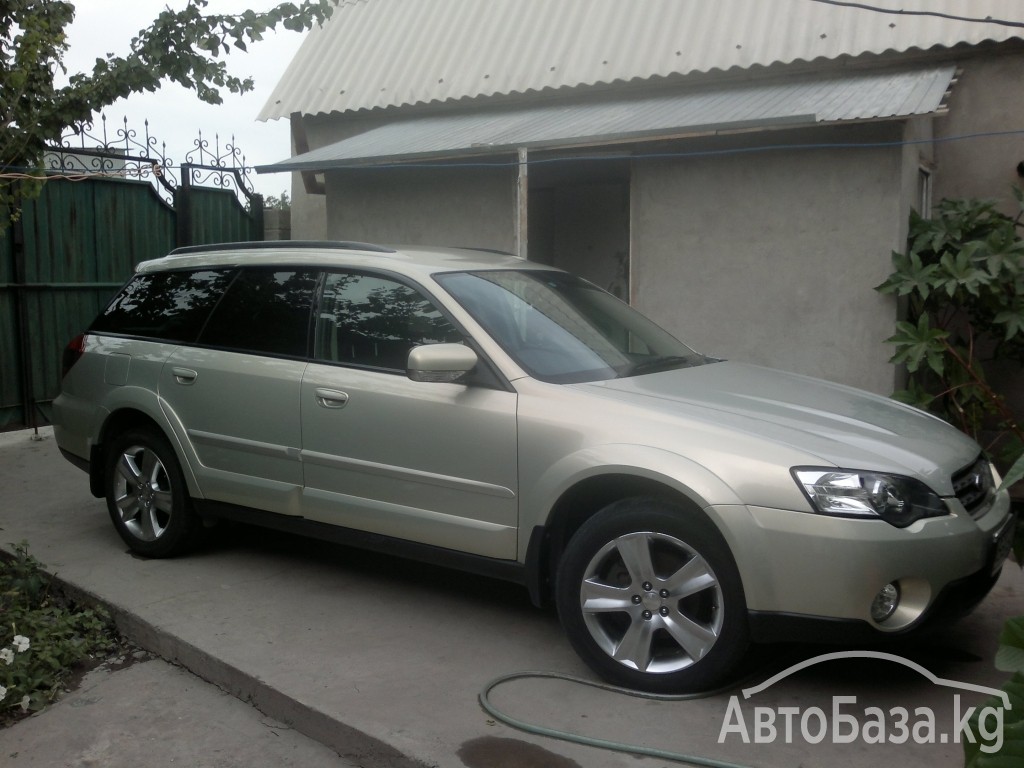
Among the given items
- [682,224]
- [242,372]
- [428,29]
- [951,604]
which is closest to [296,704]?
[242,372]

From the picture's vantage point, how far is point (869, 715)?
3.64 m

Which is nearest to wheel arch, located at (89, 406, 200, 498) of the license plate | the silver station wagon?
the silver station wagon

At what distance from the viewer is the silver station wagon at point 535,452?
3514 millimetres

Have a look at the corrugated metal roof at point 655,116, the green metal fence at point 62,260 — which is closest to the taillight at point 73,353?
the corrugated metal roof at point 655,116

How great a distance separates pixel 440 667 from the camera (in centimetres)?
411

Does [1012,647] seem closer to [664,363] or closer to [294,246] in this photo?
[664,363]

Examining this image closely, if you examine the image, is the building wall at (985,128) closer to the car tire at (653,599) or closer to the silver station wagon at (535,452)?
the silver station wagon at (535,452)

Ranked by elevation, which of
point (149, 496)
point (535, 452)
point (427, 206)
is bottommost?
point (149, 496)

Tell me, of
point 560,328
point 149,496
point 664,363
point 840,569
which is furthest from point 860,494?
point 149,496

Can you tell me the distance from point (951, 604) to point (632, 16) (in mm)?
7230

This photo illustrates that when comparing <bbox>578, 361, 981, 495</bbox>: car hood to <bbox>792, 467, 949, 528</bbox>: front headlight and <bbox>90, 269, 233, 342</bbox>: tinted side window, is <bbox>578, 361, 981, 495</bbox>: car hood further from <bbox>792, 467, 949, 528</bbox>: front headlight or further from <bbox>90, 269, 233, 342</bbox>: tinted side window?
<bbox>90, 269, 233, 342</bbox>: tinted side window

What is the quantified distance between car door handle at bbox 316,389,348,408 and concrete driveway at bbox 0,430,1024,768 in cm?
98

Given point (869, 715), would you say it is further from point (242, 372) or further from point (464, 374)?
point (242, 372)

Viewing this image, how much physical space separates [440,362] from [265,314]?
4.90 feet
